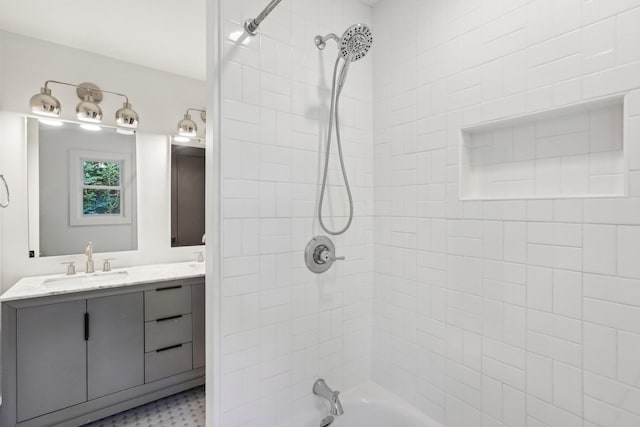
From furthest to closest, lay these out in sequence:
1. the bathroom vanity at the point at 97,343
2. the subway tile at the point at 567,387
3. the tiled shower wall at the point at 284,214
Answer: the bathroom vanity at the point at 97,343, the tiled shower wall at the point at 284,214, the subway tile at the point at 567,387

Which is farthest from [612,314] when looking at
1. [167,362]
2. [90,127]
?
[90,127]

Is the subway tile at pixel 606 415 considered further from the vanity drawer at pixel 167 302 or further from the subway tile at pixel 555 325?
the vanity drawer at pixel 167 302

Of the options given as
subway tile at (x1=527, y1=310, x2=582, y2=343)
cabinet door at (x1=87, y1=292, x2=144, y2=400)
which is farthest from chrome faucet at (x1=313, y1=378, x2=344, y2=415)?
cabinet door at (x1=87, y1=292, x2=144, y2=400)

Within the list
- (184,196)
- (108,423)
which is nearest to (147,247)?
(184,196)

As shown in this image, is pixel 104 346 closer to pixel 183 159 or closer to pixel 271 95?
pixel 183 159

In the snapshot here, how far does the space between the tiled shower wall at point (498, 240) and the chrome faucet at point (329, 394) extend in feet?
1.29

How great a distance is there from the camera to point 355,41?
1234 millimetres

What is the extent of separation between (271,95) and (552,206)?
4.08 ft

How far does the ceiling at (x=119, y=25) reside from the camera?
1.88 meters

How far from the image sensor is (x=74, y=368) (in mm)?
1930

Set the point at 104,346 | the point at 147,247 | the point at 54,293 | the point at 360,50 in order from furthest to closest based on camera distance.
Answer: the point at 147,247
the point at 104,346
the point at 54,293
the point at 360,50

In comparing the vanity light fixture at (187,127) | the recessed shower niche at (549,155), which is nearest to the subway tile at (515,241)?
the recessed shower niche at (549,155)

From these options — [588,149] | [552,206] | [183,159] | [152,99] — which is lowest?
[552,206]

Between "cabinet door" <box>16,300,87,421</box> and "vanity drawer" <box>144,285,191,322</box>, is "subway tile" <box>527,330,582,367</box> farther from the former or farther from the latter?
"cabinet door" <box>16,300,87,421</box>
